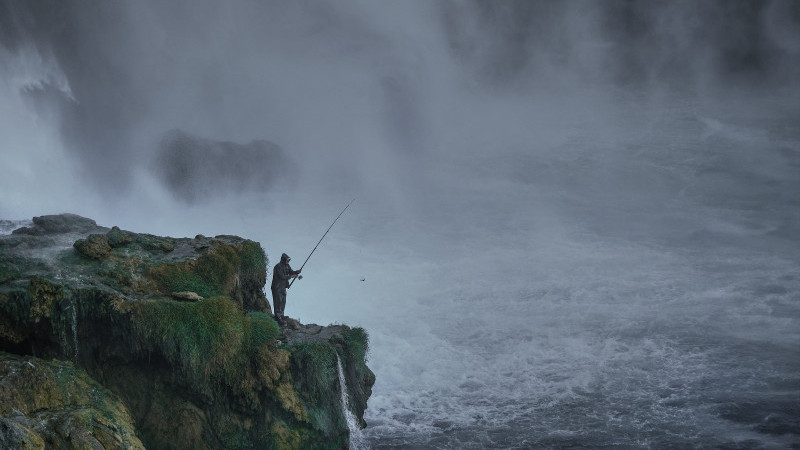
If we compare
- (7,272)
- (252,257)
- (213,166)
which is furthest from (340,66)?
(7,272)

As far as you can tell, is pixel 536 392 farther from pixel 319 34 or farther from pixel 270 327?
pixel 319 34

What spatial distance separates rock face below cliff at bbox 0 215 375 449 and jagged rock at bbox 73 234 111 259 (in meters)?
0.02

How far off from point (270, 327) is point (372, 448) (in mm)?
3535

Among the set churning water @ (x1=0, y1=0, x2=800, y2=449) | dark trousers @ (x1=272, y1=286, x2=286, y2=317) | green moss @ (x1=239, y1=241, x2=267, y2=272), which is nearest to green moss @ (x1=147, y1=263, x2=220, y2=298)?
green moss @ (x1=239, y1=241, x2=267, y2=272)

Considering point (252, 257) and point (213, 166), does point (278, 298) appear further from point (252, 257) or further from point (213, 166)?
point (213, 166)

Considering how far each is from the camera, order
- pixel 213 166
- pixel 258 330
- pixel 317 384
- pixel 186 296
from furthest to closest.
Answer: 1. pixel 213 166
2. pixel 317 384
3. pixel 258 330
4. pixel 186 296

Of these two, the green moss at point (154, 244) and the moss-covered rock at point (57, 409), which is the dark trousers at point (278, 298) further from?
the moss-covered rock at point (57, 409)

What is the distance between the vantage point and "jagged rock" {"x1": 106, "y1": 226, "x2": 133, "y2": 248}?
1199cm

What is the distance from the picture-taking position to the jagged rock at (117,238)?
12.0 meters

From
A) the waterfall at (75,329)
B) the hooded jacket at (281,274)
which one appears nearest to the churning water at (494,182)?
the hooded jacket at (281,274)

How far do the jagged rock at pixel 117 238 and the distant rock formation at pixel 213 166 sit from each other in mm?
14249

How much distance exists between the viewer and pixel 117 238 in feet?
39.5

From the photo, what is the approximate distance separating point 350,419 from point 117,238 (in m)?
4.60

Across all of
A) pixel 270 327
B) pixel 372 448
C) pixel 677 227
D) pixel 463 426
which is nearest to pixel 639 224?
pixel 677 227
